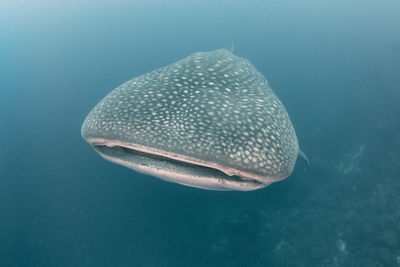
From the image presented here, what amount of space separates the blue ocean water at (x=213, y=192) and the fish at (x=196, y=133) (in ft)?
44.2

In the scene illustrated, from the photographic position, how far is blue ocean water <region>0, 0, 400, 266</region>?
15680 millimetres

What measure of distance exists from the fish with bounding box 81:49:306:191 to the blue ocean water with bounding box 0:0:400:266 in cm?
1347

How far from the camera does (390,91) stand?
2816 cm

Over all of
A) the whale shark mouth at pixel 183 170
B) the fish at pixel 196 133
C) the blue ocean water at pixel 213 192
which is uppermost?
the fish at pixel 196 133

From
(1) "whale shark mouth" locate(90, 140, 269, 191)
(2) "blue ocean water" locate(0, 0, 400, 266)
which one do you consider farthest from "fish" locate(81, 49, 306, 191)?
(2) "blue ocean water" locate(0, 0, 400, 266)

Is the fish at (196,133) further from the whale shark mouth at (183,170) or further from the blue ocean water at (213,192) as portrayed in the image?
the blue ocean water at (213,192)

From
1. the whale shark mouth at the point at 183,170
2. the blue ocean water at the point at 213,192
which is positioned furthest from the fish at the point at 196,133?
the blue ocean water at the point at 213,192

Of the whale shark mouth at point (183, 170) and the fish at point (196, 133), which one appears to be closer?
the fish at point (196, 133)

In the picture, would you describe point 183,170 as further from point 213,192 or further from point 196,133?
point 213,192

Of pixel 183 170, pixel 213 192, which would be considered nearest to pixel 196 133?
pixel 183 170

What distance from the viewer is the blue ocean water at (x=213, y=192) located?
51.4ft

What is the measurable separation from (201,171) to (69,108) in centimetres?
3137

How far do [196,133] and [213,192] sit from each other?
15.2 meters

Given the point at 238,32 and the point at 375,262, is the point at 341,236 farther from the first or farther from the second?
the point at 238,32
